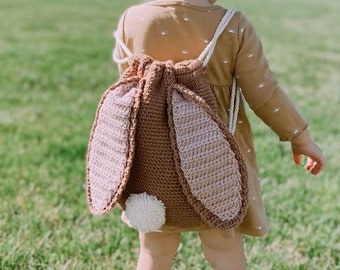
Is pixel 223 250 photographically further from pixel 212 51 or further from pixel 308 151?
pixel 212 51

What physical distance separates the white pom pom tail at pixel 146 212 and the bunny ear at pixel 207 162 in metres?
0.10

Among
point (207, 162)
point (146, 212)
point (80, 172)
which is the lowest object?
point (80, 172)

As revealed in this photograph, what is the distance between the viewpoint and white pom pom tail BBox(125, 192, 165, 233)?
6.22 ft

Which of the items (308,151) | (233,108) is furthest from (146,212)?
(308,151)

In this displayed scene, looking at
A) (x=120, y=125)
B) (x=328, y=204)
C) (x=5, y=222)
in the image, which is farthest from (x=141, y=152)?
(x=328, y=204)

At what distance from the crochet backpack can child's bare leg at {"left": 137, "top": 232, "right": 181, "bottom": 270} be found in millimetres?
232

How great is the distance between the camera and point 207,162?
74.7 inches

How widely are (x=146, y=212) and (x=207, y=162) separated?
241mm

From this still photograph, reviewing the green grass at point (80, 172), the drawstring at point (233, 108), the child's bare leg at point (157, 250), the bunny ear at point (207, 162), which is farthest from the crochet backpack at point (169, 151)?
the green grass at point (80, 172)

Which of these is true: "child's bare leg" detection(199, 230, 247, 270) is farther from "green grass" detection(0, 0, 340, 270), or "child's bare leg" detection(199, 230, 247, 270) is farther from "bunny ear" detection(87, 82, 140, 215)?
"green grass" detection(0, 0, 340, 270)

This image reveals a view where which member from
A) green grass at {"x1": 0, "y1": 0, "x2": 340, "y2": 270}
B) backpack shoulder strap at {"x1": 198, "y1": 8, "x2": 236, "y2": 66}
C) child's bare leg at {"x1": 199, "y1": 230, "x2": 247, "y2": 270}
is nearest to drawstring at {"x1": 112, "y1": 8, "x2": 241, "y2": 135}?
backpack shoulder strap at {"x1": 198, "y1": 8, "x2": 236, "y2": 66}

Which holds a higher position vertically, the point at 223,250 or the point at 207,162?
the point at 207,162

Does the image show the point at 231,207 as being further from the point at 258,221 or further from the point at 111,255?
the point at 111,255

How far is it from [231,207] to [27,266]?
107 cm
